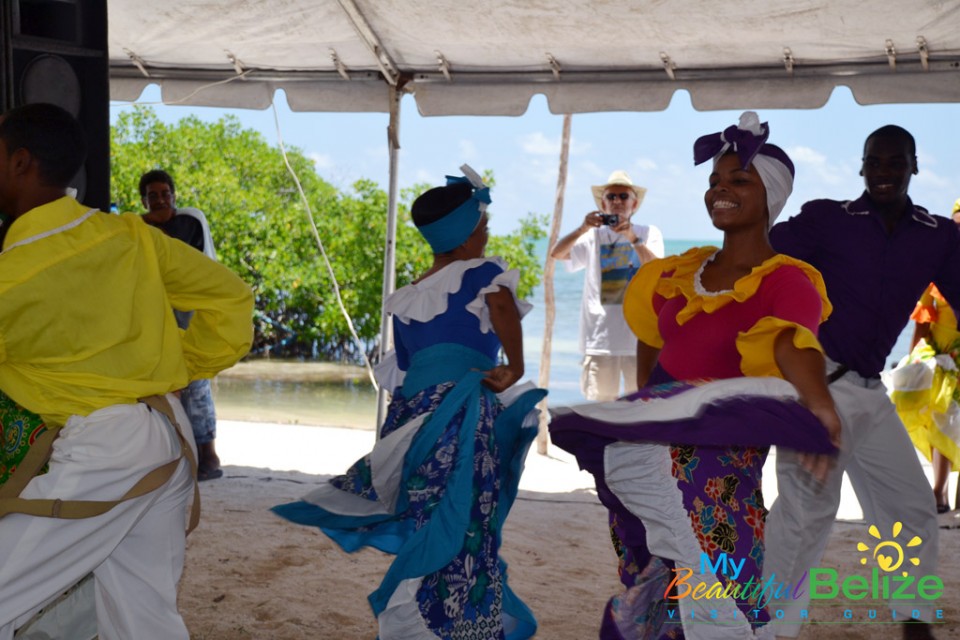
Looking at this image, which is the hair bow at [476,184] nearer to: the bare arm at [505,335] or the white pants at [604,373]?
the bare arm at [505,335]

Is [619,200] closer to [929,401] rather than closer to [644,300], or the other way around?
[929,401]

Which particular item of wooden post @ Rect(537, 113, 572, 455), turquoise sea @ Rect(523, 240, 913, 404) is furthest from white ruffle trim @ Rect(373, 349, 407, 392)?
turquoise sea @ Rect(523, 240, 913, 404)

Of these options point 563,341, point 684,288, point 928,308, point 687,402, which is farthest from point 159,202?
point 563,341

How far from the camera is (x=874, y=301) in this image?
421 cm

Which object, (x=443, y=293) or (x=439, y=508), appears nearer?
(x=439, y=508)

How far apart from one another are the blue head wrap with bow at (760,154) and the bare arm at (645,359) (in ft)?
1.88

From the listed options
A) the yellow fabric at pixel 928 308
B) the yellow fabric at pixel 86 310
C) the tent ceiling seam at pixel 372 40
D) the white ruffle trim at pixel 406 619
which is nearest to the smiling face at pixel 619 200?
the tent ceiling seam at pixel 372 40

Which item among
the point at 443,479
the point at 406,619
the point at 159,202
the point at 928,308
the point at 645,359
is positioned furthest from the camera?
the point at 928,308

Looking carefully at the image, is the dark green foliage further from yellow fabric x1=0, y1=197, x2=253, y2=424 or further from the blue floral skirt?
yellow fabric x1=0, y1=197, x2=253, y2=424

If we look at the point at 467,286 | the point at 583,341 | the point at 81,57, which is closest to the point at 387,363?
the point at 467,286

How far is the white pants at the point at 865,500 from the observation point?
4.12m

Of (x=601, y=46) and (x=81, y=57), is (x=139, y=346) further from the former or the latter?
(x=601, y=46)

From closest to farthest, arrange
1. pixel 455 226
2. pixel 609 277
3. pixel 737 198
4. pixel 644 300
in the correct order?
pixel 737 198, pixel 644 300, pixel 455 226, pixel 609 277

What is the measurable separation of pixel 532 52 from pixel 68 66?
3289mm
